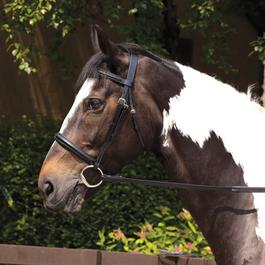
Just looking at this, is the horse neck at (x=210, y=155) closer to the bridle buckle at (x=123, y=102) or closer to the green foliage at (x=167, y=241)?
the bridle buckle at (x=123, y=102)

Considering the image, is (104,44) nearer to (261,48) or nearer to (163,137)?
(163,137)

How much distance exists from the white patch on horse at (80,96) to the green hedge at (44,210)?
428 centimetres

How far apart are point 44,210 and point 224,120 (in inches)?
186

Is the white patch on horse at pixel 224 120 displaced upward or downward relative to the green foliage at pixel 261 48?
downward

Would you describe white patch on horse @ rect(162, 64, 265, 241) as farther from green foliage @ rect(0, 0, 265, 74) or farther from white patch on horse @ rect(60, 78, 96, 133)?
green foliage @ rect(0, 0, 265, 74)

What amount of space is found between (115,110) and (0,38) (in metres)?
6.50

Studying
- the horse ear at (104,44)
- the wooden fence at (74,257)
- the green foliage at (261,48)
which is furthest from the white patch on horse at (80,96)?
the green foliage at (261,48)

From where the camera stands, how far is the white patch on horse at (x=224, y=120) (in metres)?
3.75

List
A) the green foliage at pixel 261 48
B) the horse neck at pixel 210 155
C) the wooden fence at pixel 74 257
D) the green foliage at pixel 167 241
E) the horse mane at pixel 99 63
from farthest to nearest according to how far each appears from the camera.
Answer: the green foliage at pixel 261 48 → the green foliage at pixel 167 241 → the wooden fence at pixel 74 257 → the horse mane at pixel 99 63 → the horse neck at pixel 210 155

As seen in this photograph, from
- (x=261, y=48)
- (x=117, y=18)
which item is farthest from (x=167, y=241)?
(x=117, y=18)

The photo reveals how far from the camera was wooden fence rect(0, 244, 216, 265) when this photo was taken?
5.85m

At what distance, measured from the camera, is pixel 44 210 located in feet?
26.9

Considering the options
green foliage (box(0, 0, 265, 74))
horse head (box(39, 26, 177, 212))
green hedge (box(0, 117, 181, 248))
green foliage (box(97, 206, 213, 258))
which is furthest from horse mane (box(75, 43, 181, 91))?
green hedge (box(0, 117, 181, 248))

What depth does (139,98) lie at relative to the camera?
3.83 metres
